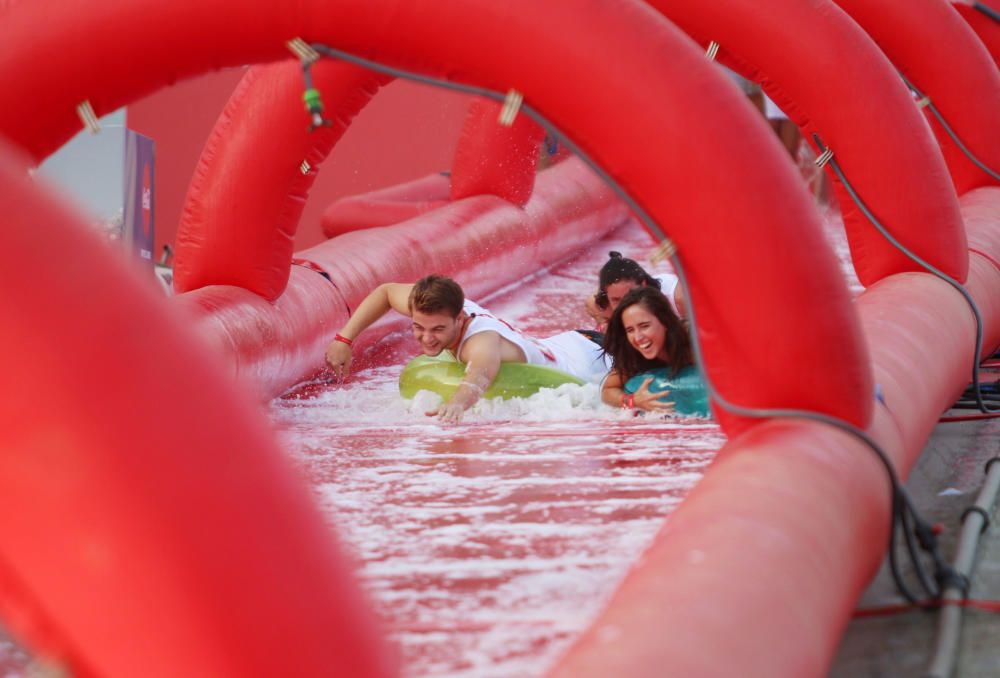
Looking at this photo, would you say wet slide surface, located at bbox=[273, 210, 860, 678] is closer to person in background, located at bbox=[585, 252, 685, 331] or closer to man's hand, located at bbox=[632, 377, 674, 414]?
man's hand, located at bbox=[632, 377, 674, 414]

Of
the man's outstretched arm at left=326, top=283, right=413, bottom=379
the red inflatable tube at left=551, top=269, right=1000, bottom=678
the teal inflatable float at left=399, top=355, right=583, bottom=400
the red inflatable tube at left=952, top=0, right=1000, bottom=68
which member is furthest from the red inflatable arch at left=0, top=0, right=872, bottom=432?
the red inflatable tube at left=952, top=0, right=1000, bottom=68

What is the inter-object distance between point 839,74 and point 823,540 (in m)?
1.85

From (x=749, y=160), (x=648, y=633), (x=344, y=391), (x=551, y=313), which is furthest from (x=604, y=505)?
(x=551, y=313)

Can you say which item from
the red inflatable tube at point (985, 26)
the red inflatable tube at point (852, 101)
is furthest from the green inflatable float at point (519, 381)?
the red inflatable tube at point (985, 26)

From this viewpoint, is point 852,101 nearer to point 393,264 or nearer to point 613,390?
point 613,390

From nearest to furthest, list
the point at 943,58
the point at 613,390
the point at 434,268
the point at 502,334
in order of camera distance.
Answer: the point at 613,390
the point at 502,334
the point at 943,58
the point at 434,268

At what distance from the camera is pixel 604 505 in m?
2.21

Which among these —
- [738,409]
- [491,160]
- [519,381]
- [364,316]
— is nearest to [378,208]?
[491,160]

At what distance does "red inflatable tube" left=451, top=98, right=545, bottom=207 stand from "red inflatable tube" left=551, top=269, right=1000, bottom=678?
3.51 m

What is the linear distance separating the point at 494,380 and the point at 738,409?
1.52 meters

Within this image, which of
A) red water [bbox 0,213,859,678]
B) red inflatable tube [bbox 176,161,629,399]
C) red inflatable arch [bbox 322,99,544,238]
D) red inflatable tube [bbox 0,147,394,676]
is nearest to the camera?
red inflatable tube [bbox 0,147,394,676]

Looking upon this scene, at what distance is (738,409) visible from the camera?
2.01 m

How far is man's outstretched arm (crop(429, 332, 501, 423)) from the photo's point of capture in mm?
3234

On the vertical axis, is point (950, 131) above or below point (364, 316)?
above
